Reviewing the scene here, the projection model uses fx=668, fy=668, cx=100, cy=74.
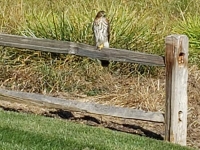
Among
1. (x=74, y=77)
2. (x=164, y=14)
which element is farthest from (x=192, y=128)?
(x=164, y=14)

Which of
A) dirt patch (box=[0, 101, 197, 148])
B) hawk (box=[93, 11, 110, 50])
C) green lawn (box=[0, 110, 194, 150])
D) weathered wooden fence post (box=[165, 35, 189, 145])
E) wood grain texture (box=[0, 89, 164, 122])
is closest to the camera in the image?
green lawn (box=[0, 110, 194, 150])

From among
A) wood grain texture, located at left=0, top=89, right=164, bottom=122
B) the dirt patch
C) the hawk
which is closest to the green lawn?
wood grain texture, located at left=0, top=89, right=164, bottom=122

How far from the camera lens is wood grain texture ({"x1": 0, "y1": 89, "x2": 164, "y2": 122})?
24.5ft

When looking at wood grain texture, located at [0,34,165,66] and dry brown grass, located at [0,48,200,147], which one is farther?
dry brown grass, located at [0,48,200,147]

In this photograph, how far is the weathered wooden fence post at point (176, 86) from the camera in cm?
717

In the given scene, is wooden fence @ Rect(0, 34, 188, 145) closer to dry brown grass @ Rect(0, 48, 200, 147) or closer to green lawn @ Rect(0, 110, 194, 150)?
green lawn @ Rect(0, 110, 194, 150)

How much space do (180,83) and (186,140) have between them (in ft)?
2.67

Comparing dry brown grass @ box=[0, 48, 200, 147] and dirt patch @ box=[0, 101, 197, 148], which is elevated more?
dry brown grass @ box=[0, 48, 200, 147]

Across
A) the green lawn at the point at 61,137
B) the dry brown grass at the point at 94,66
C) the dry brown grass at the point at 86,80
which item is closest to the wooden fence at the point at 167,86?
the green lawn at the point at 61,137

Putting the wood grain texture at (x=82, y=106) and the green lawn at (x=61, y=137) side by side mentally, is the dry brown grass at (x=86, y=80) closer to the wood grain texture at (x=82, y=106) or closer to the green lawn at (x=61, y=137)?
the wood grain texture at (x=82, y=106)

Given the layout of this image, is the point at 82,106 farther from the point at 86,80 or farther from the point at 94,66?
the point at 94,66

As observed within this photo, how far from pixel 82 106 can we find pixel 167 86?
1084mm

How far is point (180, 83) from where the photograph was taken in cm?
721

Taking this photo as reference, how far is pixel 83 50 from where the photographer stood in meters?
7.93
